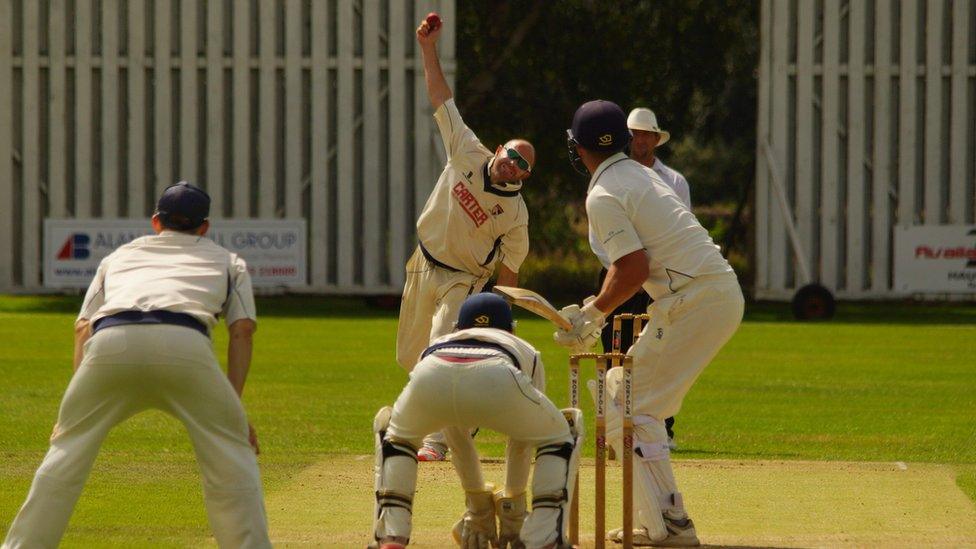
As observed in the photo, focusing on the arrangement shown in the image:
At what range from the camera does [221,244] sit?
27219mm

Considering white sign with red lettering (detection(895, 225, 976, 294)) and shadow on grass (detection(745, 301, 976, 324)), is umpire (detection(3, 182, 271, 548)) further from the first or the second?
white sign with red lettering (detection(895, 225, 976, 294))

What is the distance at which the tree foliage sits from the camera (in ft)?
107

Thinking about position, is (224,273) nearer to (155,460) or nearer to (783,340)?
(155,460)

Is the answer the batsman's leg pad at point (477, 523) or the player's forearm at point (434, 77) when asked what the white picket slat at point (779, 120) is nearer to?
the player's forearm at point (434, 77)

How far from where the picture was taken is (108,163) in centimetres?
2842

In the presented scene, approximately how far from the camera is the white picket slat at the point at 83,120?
2820 centimetres

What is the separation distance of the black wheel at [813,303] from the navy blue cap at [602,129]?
61.8 ft

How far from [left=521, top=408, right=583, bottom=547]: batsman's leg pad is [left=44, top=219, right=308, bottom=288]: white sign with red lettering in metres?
21.0

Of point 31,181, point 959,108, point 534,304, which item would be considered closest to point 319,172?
point 31,181

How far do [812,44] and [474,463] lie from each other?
21.5m

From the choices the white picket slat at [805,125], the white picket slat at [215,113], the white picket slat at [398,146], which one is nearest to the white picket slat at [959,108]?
the white picket slat at [805,125]

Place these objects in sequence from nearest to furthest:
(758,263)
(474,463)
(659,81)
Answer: (474,463)
(758,263)
(659,81)

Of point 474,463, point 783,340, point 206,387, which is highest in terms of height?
point 206,387

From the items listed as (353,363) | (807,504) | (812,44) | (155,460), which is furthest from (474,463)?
(812,44)
